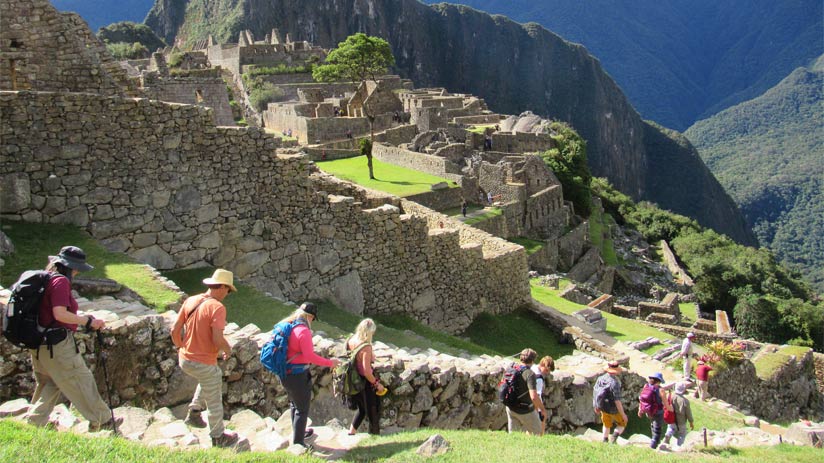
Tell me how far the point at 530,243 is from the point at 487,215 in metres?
3.37

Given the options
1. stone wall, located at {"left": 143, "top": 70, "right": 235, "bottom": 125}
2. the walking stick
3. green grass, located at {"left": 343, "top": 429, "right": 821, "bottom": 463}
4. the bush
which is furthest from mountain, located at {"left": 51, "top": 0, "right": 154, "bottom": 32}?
green grass, located at {"left": 343, "top": 429, "right": 821, "bottom": 463}

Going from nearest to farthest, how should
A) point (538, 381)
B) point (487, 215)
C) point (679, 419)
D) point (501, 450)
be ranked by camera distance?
point (501, 450) → point (538, 381) → point (679, 419) → point (487, 215)

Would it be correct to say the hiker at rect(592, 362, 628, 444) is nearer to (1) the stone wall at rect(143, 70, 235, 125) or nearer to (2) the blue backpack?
(2) the blue backpack

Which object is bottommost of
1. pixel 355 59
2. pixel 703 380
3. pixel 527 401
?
pixel 703 380

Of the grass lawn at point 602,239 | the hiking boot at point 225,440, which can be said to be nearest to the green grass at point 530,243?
the grass lawn at point 602,239

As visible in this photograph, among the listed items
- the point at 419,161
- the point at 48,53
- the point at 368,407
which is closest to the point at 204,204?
the point at 48,53

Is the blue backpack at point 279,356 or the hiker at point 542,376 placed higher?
the blue backpack at point 279,356

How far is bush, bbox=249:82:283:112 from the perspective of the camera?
58.8 meters

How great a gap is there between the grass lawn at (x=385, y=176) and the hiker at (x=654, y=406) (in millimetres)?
20305

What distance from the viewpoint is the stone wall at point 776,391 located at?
14.5 metres

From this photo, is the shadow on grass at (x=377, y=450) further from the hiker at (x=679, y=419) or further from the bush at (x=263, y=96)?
the bush at (x=263, y=96)

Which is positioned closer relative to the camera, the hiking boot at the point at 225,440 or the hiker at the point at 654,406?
the hiking boot at the point at 225,440

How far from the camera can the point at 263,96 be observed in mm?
59406

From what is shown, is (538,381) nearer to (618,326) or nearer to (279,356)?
(279,356)
